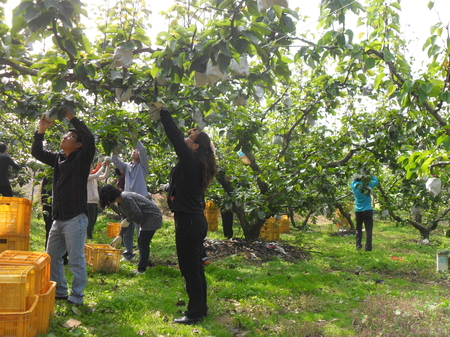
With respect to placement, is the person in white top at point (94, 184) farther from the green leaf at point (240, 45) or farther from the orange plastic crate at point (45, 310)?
the green leaf at point (240, 45)

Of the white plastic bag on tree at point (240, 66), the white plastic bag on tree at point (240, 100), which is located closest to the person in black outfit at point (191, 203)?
the white plastic bag on tree at point (240, 100)

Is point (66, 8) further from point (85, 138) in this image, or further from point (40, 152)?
point (40, 152)

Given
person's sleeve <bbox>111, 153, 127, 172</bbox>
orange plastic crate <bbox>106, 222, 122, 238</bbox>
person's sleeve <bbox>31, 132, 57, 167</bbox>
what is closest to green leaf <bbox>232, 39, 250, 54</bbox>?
person's sleeve <bbox>31, 132, 57, 167</bbox>

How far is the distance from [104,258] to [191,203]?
7.18ft

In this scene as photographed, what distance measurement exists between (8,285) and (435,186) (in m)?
3.23

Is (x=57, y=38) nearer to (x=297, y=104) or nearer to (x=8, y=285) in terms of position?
(x=8, y=285)

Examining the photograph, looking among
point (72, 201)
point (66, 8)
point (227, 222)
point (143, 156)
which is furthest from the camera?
point (227, 222)

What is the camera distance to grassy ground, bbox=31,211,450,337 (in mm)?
3627

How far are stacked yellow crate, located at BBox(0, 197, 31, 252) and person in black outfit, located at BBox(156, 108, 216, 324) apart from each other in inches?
78.6

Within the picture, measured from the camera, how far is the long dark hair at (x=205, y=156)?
12.2 ft

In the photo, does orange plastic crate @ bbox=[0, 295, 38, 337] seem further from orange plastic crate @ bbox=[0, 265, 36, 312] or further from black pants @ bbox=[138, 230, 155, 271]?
black pants @ bbox=[138, 230, 155, 271]

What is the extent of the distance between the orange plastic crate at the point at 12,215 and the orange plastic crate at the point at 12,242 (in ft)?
0.14

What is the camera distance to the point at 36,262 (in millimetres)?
3119

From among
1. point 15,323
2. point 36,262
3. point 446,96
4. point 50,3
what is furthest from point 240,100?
point 15,323
